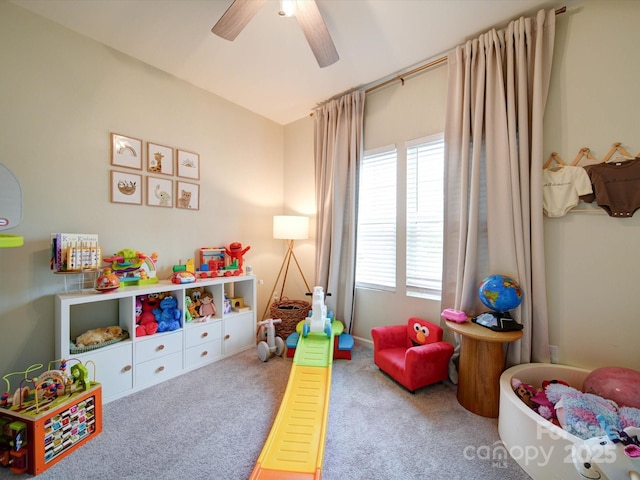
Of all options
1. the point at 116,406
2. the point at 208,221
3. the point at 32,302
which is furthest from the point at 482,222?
the point at 32,302

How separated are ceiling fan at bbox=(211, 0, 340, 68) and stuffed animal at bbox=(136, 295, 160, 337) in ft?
7.10

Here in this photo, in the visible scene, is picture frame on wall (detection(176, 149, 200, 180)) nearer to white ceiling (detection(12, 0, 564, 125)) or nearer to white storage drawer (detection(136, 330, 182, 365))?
white ceiling (detection(12, 0, 564, 125))

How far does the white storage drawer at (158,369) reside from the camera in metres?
2.08

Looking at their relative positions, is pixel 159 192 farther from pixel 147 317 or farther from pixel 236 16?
pixel 236 16

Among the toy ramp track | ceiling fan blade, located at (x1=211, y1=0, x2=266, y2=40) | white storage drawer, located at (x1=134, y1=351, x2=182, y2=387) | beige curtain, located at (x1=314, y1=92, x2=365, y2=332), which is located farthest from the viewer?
beige curtain, located at (x1=314, y1=92, x2=365, y2=332)

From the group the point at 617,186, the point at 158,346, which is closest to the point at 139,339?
the point at 158,346

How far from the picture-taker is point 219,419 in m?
1.73

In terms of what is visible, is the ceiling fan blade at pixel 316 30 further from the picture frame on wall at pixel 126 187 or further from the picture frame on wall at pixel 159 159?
the picture frame on wall at pixel 126 187

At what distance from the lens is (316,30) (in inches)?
67.4

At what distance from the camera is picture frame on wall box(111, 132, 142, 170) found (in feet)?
7.37

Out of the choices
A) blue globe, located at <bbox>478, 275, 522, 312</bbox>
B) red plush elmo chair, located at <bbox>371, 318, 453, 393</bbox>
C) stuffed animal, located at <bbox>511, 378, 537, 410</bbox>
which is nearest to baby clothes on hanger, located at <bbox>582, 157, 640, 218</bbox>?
blue globe, located at <bbox>478, 275, 522, 312</bbox>

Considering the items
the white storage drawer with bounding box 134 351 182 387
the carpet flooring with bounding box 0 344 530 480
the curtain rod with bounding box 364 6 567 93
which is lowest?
the carpet flooring with bounding box 0 344 530 480

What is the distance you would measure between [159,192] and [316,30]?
198cm

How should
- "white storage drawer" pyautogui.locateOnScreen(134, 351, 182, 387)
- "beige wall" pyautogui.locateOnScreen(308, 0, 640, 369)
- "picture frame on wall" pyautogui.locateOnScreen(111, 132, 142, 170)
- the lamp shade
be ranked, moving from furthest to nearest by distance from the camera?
the lamp shade → "picture frame on wall" pyautogui.locateOnScreen(111, 132, 142, 170) → "white storage drawer" pyautogui.locateOnScreen(134, 351, 182, 387) → "beige wall" pyautogui.locateOnScreen(308, 0, 640, 369)
